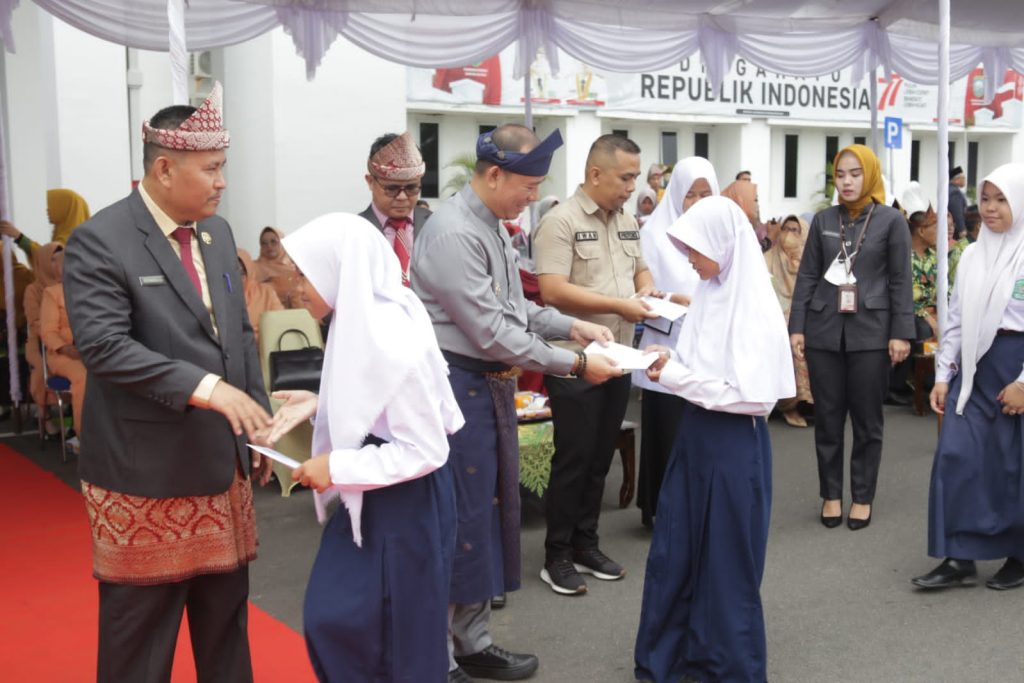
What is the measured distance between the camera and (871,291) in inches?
205

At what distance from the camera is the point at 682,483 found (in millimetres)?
3410

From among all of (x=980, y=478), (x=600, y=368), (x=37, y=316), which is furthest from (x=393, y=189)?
(x=37, y=316)

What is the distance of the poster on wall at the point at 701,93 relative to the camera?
1576 centimetres

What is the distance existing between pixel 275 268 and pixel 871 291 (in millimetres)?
5007

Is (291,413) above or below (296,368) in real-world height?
above

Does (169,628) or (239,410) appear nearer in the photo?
(239,410)

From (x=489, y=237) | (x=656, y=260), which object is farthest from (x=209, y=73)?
(x=489, y=237)

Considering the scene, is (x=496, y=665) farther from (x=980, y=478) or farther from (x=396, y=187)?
(x=980, y=478)

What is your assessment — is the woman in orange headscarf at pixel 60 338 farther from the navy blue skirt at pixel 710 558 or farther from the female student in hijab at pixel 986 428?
Answer: the female student in hijab at pixel 986 428

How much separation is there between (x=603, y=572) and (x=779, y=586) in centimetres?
78

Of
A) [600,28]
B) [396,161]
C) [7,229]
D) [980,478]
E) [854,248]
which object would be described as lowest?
[980,478]

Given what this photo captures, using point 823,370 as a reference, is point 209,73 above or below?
above

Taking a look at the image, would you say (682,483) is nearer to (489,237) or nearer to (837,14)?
(489,237)

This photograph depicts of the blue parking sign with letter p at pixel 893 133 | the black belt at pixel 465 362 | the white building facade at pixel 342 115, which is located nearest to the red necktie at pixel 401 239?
the black belt at pixel 465 362
